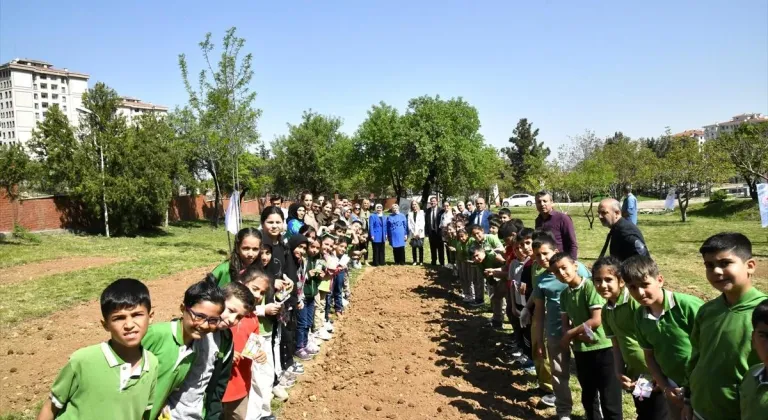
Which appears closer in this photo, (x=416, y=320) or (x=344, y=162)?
(x=416, y=320)

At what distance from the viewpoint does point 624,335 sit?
130 inches

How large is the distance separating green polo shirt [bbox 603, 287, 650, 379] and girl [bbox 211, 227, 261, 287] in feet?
9.28

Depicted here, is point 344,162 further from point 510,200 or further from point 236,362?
point 236,362

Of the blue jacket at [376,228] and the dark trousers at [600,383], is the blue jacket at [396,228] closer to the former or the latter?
the blue jacket at [376,228]

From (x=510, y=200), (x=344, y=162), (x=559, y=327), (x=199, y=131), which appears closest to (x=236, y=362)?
(x=559, y=327)

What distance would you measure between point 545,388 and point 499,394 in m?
0.49

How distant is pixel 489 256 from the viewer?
7965mm

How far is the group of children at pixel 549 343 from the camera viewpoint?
2.27 m

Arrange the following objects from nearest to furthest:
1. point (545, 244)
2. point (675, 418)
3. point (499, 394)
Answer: point (675, 418) → point (545, 244) → point (499, 394)

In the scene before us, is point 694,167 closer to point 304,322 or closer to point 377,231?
point 377,231

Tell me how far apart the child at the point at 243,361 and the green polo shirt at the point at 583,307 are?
245 centimetres

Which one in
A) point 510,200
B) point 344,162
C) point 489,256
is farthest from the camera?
point 510,200

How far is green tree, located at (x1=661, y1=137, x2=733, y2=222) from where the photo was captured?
27.9 meters

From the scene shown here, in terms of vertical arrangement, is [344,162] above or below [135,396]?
above
